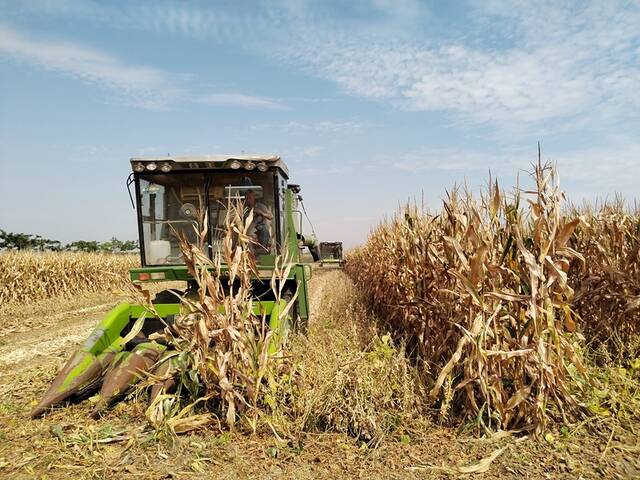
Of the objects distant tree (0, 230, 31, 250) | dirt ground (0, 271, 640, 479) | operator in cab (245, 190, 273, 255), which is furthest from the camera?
distant tree (0, 230, 31, 250)

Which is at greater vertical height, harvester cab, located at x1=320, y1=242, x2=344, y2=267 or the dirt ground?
harvester cab, located at x1=320, y1=242, x2=344, y2=267

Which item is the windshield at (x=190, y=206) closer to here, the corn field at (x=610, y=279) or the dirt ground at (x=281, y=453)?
the dirt ground at (x=281, y=453)

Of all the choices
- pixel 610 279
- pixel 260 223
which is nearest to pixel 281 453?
pixel 260 223

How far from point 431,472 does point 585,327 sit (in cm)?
309

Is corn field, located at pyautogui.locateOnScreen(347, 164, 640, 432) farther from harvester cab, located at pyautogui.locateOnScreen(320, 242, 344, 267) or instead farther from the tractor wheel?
harvester cab, located at pyautogui.locateOnScreen(320, 242, 344, 267)

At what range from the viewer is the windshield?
17.9 feet

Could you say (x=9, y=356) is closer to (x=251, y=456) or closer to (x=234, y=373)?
(x=234, y=373)

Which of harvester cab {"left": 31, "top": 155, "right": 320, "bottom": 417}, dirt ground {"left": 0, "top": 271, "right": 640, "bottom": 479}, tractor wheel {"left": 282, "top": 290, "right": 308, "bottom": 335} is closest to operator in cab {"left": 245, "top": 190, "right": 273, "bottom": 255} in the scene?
harvester cab {"left": 31, "top": 155, "right": 320, "bottom": 417}

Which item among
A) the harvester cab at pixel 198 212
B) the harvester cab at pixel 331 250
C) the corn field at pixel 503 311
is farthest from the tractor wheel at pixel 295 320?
the harvester cab at pixel 331 250

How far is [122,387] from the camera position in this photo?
157 inches

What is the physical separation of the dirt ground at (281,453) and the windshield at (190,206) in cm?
215

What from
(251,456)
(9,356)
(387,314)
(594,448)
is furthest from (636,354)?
(9,356)

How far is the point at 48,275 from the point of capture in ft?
46.9

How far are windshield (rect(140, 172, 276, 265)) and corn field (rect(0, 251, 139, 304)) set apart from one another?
723 cm
